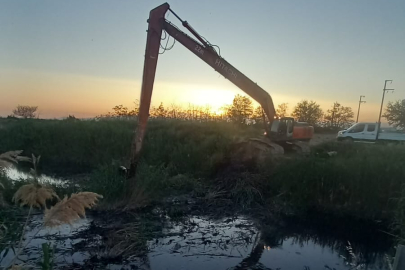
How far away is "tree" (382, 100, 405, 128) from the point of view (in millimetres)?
41906

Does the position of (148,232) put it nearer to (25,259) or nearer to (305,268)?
(25,259)

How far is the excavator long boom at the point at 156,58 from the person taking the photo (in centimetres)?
944

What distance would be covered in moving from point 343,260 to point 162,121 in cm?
1427

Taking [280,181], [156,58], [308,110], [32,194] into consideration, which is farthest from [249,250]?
[308,110]

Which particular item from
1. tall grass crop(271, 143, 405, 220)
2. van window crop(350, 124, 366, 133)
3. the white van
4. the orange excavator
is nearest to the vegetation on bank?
tall grass crop(271, 143, 405, 220)

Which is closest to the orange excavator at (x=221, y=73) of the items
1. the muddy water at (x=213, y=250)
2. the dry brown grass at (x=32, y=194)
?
the muddy water at (x=213, y=250)

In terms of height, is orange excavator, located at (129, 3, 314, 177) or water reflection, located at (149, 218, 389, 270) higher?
orange excavator, located at (129, 3, 314, 177)

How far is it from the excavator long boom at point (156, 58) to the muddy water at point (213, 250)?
287cm

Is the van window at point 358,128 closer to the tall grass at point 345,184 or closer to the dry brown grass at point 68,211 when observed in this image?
the tall grass at point 345,184

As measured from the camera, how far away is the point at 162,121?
19.5 metres

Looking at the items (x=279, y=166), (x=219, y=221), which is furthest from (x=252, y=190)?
(x=219, y=221)

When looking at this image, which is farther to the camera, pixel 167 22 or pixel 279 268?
pixel 167 22

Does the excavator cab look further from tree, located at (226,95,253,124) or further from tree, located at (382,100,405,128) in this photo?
tree, located at (382,100,405,128)

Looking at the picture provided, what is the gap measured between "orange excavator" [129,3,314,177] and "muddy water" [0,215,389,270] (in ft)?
9.77
